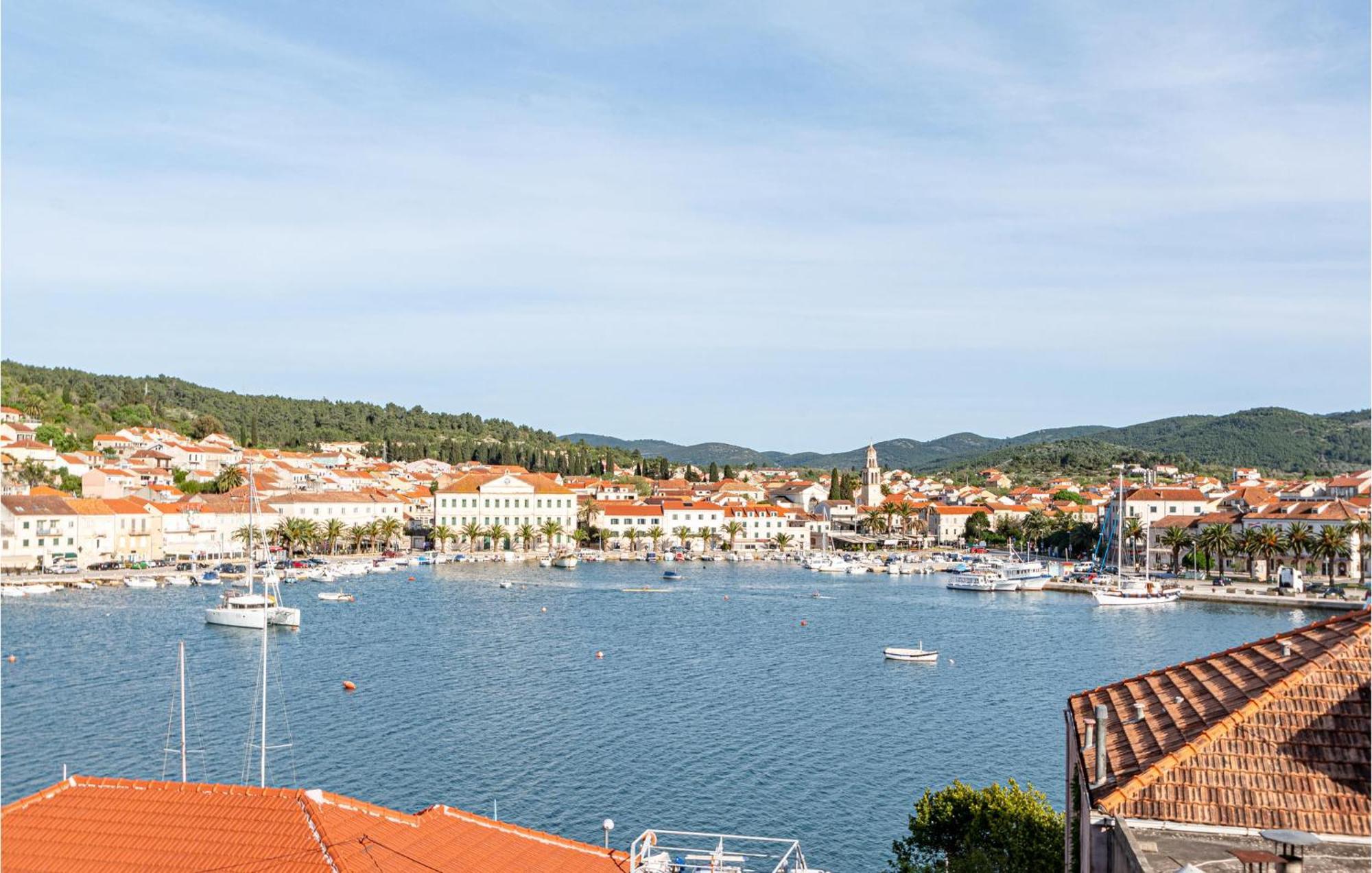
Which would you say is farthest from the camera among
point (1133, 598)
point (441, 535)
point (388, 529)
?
point (388, 529)

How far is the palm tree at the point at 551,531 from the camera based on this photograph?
92312 millimetres

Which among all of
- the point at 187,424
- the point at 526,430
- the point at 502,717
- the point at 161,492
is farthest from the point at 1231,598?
the point at 526,430

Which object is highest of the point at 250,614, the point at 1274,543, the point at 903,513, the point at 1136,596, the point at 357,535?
the point at 1274,543

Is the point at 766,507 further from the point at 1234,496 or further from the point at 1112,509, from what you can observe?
the point at 1234,496

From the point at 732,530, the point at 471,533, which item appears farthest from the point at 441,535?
the point at 732,530

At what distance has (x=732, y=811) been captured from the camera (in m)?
21.6

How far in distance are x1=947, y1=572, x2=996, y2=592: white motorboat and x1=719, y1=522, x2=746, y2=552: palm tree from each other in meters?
27.7

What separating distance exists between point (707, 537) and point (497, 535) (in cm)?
1760

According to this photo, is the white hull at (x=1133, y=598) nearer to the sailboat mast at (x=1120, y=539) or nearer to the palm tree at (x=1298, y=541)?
the sailboat mast at (x=1120, y=539)

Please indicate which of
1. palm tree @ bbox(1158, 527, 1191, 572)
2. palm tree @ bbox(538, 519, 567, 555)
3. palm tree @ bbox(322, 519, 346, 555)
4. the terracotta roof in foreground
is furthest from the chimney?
palm tree @ bbox(538, 519, 567, 555)

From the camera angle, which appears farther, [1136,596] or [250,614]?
[1136,596]

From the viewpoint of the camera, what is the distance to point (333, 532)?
82.6m

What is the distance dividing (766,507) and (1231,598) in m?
48.3

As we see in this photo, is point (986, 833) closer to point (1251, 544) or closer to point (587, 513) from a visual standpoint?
point (1251, 544)
